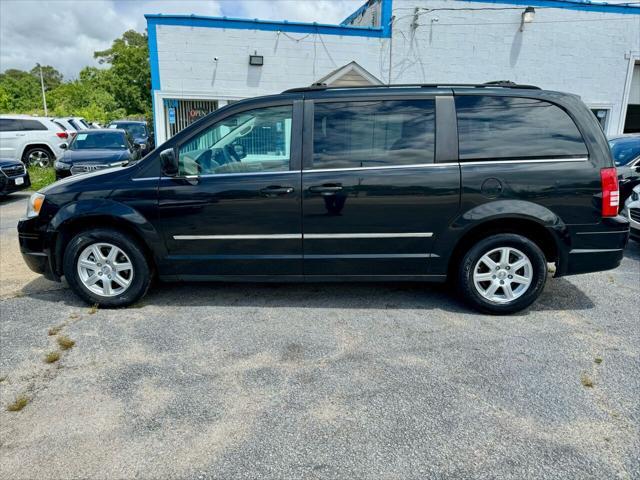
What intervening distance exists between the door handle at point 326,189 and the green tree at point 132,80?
42219 mm

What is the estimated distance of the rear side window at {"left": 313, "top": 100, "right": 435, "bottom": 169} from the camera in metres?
3.85

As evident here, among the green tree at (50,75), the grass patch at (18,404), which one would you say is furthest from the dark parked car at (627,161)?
the green tree at (50,75)

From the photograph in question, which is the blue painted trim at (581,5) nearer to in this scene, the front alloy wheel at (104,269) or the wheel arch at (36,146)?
the front alloy wheel at (104,269)

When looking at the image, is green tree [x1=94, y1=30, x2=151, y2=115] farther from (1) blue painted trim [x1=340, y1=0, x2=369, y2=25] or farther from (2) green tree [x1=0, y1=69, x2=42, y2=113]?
(1) blue painted trim [x1=340, y1=0, x2=369, y2=25]

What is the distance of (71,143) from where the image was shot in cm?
1153

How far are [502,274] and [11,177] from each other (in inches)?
396

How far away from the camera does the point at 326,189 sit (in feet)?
12.6

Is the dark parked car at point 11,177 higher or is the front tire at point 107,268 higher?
the dark parked car at point 11,177

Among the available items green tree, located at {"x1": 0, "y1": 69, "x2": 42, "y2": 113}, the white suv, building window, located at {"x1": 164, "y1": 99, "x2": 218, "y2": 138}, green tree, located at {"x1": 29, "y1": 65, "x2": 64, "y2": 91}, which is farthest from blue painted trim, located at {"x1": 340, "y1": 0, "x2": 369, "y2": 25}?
green tree, located at {"x1": 29, "y1": 65, "x2": 64, "y2": 91}

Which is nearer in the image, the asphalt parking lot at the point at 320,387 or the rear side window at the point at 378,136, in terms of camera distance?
the asphalt parking lot at the point at 320,387


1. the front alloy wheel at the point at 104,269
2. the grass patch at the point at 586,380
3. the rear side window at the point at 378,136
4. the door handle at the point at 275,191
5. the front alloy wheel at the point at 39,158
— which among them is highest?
the rear side window at the point at 378,136

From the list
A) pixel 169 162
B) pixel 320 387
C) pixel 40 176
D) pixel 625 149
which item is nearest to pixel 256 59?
pixel 40 176

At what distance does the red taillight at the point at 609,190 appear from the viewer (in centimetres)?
377

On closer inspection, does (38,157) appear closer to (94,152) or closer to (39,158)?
(39,158)
